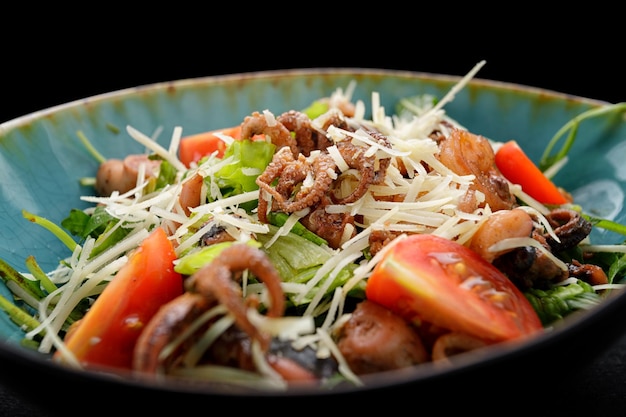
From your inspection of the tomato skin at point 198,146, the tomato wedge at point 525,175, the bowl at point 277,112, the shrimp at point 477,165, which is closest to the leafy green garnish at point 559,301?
the bowl at point 277,112

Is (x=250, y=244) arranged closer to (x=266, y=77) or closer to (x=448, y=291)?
(x=448, y=291)

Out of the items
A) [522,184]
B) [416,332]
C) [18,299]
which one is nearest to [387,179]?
[416,332]

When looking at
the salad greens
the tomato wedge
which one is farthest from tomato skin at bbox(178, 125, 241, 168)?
the tomato wedge

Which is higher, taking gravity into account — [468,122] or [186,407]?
[186,407]

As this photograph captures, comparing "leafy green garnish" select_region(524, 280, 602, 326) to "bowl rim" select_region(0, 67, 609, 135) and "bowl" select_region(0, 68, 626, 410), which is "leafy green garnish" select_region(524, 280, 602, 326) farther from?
"bowl rim" select_region(0, 67, 609, 135)

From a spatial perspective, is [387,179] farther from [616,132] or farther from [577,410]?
[616,132]

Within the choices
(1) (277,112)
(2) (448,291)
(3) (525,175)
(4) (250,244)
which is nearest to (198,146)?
(1) (277,112)
